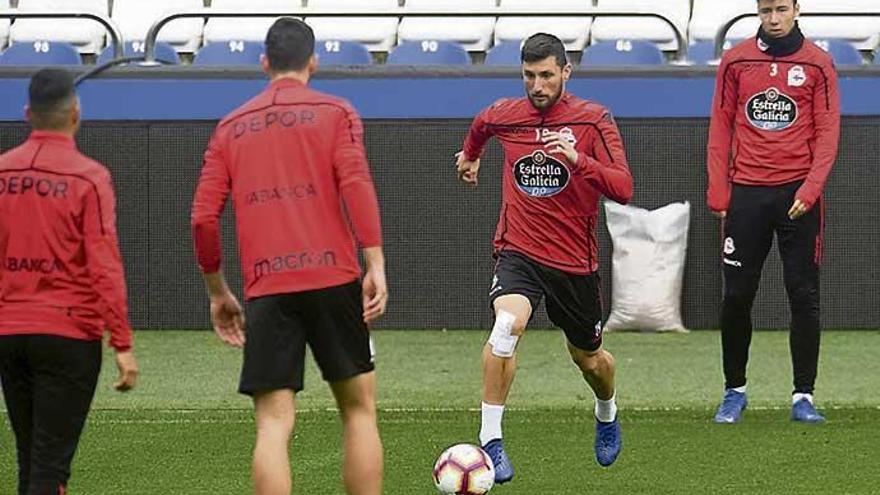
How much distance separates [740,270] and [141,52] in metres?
7.53

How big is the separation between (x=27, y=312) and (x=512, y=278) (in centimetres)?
280

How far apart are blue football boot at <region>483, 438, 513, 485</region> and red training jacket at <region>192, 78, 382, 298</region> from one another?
1.82 m

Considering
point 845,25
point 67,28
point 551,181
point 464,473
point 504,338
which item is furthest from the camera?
point 67,28

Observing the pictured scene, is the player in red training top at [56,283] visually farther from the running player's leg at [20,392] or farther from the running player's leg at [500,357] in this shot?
the running player's leg at [500,357]

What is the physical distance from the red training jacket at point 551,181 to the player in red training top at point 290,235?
2.08m

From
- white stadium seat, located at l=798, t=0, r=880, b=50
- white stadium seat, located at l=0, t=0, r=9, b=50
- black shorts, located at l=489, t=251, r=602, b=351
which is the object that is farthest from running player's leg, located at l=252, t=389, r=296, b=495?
white stadium seat, located at l=0, t=0, r=9, b=50

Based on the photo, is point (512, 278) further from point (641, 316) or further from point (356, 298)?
point (641, 316)

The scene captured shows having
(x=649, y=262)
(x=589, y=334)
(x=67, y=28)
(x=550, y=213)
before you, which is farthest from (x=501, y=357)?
(x=67, y=28)

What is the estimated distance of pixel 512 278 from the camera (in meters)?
8.38

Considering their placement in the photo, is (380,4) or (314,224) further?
(380,4)

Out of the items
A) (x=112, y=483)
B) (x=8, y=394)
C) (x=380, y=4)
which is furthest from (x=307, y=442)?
(x=380, y=4)

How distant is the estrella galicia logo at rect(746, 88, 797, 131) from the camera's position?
964 centimetres

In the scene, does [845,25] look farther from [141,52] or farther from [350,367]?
[350,367]

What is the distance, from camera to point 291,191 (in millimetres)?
6285
